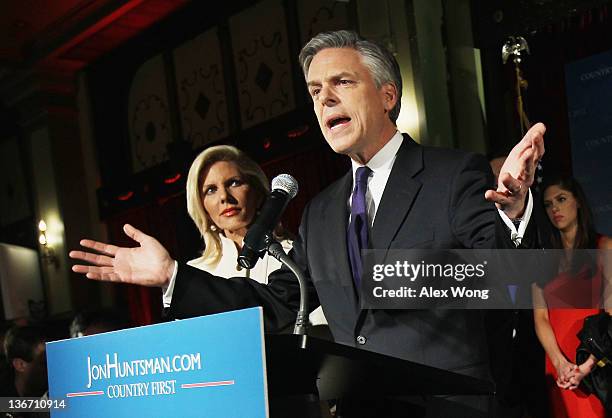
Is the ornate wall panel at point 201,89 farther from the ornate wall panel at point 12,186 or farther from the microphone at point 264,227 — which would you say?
the microphone at point 264,227

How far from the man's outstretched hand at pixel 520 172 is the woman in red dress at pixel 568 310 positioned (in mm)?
2067

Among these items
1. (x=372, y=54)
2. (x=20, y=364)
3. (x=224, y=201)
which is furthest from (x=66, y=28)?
(x=372, y=54)

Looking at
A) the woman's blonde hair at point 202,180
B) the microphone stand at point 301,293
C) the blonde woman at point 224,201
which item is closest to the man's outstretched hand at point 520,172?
the microphone stand at point 301,293

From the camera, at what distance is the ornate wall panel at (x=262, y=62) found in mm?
7168

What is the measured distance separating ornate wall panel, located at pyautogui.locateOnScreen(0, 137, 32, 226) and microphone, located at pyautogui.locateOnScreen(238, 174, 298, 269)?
809cm

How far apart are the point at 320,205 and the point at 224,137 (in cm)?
559

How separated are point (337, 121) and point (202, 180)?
43.4 inches

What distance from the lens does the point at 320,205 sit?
211 cm

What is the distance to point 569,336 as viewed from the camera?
3.81 m

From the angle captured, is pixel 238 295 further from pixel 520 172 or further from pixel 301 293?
pixel 520 172

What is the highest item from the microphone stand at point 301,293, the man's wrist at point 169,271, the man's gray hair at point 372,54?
Answer: the man's gray hair at point 372,54

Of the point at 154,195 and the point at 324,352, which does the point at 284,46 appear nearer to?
the point at 154,195

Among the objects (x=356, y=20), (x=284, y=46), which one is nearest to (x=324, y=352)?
(x=356, y=20)

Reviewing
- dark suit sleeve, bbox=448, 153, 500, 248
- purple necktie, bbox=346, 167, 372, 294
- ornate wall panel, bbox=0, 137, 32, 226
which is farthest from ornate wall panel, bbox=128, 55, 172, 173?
dark suit sleeve, bbox=448, 153, 500, 248
